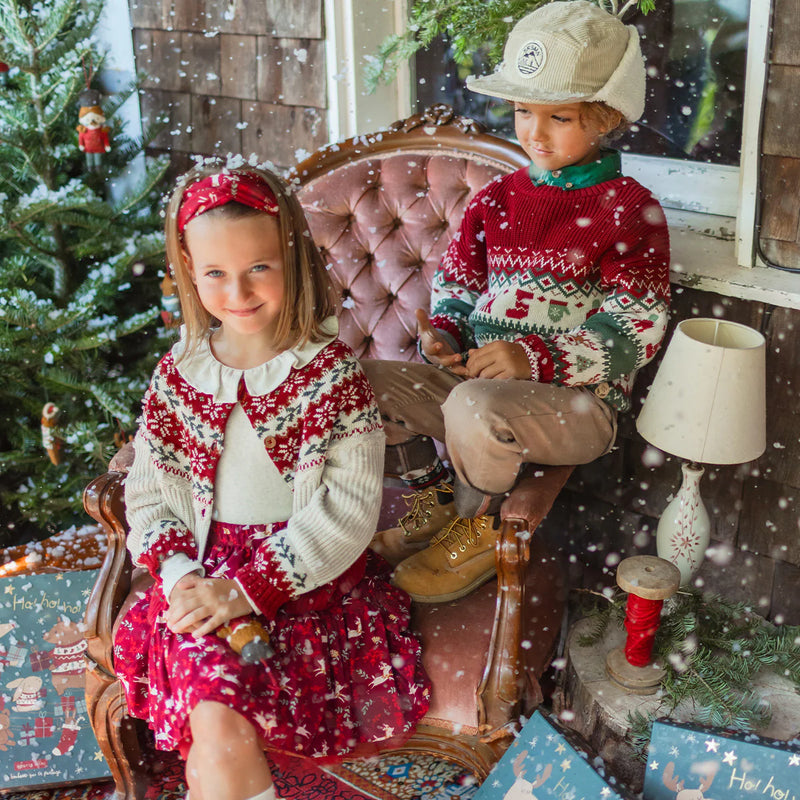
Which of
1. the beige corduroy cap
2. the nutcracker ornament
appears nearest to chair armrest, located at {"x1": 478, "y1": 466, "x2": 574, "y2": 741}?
the beige corduroy cap

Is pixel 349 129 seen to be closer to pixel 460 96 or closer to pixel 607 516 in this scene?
pixel 460 96

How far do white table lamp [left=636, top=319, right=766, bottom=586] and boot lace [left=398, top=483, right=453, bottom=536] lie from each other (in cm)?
44

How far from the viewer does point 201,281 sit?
1400 mm

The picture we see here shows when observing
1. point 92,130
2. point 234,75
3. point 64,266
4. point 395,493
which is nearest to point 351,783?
point 395,493

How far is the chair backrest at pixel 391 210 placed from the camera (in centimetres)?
215

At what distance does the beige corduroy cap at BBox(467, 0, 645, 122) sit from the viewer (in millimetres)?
1613

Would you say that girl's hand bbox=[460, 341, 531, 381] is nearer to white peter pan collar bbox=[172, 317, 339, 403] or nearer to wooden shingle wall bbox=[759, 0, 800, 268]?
white peter pan collar bbox=[172, 317, 339, 403]

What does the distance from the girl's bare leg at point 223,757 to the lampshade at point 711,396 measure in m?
0.92

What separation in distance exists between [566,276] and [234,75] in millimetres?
1448

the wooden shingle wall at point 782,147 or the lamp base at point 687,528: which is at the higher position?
the wooden shingle wall at point 782,147

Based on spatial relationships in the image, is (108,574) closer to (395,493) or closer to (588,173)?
(395,493)

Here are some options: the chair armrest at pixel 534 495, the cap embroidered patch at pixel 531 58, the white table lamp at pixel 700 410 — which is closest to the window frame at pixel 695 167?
the white table lamp at pixel 700 410

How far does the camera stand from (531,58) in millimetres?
1638

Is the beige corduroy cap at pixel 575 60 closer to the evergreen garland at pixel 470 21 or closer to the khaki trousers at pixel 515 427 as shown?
the evergreen garland at pixel 470 21
